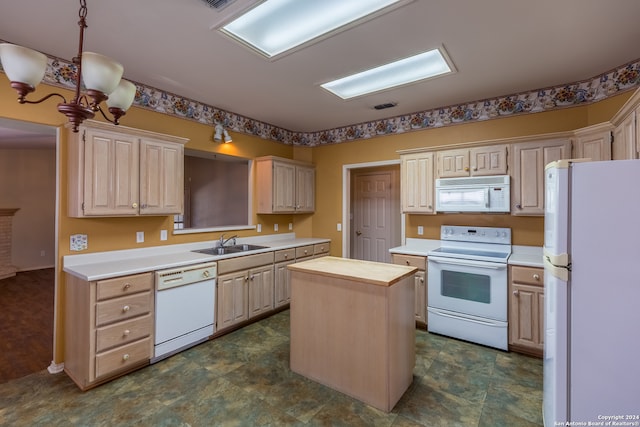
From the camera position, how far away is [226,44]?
7.68ft

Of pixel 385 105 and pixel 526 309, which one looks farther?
pixel 385 105

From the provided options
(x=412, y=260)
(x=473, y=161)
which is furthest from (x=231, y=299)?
(x=473, y=161)

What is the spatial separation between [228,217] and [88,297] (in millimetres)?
3419

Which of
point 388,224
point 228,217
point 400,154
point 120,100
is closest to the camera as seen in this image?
point 120,100

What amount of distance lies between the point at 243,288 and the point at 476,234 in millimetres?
2886

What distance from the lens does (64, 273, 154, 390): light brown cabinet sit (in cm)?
231

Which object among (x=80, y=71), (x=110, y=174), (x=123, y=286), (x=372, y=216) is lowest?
(x=123, y=286)

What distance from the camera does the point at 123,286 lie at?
2.48 meters

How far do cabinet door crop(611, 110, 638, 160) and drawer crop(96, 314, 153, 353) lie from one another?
3.96 metres

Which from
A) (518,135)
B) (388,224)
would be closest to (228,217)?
(388,224)

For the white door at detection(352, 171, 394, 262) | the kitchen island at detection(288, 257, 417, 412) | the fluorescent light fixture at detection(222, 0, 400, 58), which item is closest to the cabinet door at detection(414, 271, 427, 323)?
the kitchen island at detection(288, 257, 417, 412)

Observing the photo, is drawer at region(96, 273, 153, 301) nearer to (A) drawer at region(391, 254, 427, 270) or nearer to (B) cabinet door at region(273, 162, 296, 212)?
(B) cabinet door at region(273, 162, 296, 212)

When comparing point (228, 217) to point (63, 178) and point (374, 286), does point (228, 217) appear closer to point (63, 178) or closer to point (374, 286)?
point (63, 178)

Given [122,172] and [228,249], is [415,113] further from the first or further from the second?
[122,172]
